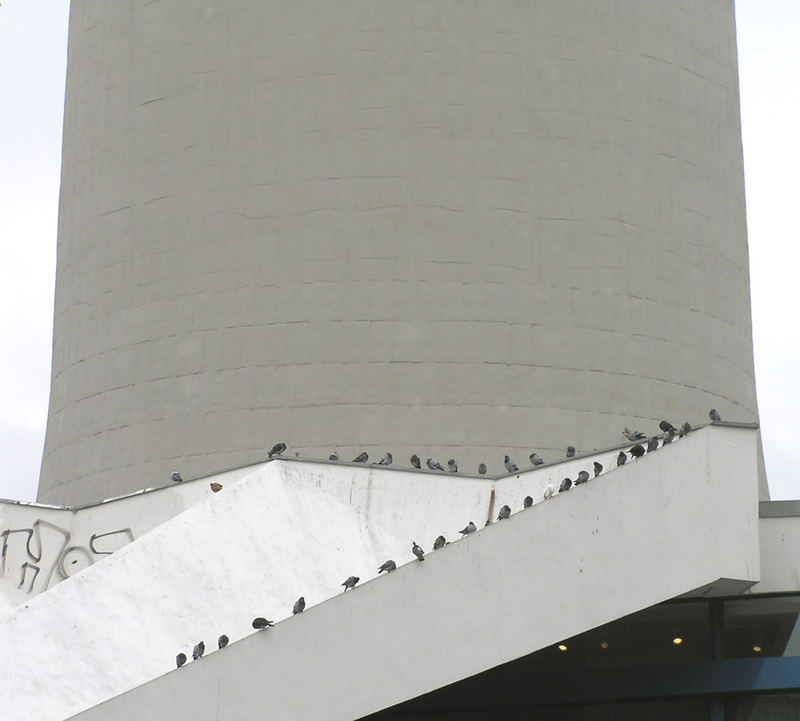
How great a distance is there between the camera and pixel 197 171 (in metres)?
22.6

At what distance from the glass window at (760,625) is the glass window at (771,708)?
403 mm

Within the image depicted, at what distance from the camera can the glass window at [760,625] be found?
51.1 feet

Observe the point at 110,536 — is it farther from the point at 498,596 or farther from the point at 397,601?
the point at 498,596

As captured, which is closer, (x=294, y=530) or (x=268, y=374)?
(x=294, y=530)

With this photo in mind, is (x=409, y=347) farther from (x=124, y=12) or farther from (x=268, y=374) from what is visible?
(x=124, y=12)

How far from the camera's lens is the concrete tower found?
21.5 m

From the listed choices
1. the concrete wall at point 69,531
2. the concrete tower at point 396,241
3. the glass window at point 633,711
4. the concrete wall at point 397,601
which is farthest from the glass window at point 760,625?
the concrete wall at point 69,531

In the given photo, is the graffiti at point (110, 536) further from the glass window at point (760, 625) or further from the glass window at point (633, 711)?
the glass window at point (760, 625)

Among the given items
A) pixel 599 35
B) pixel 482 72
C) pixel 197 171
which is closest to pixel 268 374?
pixel 197 171

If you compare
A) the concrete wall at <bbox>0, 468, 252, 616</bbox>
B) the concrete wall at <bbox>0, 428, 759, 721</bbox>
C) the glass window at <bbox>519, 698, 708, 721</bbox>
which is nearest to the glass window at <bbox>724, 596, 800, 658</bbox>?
the glass window at <bbox>519, 698, 708, 721</bbox>

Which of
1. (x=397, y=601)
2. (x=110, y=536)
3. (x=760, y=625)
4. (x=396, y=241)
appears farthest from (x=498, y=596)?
(x=396, y=241)

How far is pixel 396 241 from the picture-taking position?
2175 centimetres

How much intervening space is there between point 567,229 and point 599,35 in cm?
288

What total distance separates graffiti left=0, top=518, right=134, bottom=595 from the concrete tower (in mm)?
2236
